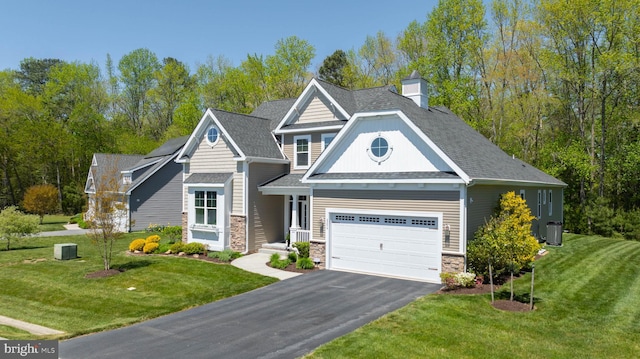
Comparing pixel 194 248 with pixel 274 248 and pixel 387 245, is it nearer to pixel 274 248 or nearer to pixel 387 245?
pixel 274 248

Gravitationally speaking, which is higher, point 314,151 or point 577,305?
point 314,151

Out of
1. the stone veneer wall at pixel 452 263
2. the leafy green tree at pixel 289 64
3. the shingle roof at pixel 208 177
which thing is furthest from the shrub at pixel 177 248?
the leafy green tree at pixel 289 64

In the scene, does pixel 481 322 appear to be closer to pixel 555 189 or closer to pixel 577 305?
pixel 577 305

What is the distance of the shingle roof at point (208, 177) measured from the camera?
20.9 m

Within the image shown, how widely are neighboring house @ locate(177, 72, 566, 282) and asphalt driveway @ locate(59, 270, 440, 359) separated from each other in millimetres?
1807

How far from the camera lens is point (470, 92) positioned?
35625mm

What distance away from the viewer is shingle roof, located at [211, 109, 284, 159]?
2105cm

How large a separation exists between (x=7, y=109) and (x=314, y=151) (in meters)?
41.3

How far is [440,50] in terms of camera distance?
36438mm

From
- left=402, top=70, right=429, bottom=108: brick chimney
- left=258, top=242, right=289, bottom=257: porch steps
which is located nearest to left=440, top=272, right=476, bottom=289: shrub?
left=258, top=242, right=289, bottom=257: porch steps

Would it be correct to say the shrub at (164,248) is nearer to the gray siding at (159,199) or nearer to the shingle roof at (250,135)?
the shingle roof at (250,135)

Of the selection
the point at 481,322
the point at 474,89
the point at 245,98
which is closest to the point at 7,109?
the point at 245,98

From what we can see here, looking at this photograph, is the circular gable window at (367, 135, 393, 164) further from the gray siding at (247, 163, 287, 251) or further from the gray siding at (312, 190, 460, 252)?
the gray siding at (247, 163, 287, 251)

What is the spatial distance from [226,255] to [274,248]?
2.44m
